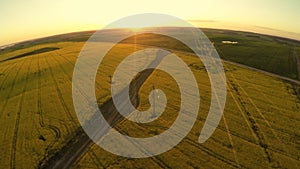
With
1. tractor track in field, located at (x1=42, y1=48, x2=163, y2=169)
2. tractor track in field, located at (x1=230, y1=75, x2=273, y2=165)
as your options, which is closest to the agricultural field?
tractor track in field, located at (x1=230, y1=75, x2=273, y2=165)

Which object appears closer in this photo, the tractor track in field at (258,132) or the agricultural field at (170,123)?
the agricultural field at (170,123)

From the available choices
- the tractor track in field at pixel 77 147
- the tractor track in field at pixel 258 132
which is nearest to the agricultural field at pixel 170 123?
the tractor track in field at pixel 258 132

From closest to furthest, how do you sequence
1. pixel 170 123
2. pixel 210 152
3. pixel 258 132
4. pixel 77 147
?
pixel 210 152
pixel 77 147
pixel 258 132
pixel 170 123

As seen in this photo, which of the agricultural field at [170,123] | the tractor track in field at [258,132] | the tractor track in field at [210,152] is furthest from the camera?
the tractor track in field at [258,132]

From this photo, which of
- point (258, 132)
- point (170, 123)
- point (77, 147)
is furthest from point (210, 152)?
point (77, 147)

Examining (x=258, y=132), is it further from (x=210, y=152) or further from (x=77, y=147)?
(x=77, y=147)

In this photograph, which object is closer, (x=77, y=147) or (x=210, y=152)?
(x=210, y=152)

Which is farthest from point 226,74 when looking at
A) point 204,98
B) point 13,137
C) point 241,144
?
point 13,137

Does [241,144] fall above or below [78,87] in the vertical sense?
below

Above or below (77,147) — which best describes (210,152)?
below

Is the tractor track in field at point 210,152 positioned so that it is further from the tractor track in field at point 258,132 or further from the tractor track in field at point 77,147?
the tractor track in field at point 77,147

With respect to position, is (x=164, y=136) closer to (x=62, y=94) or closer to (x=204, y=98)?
(x=204, y=98)
